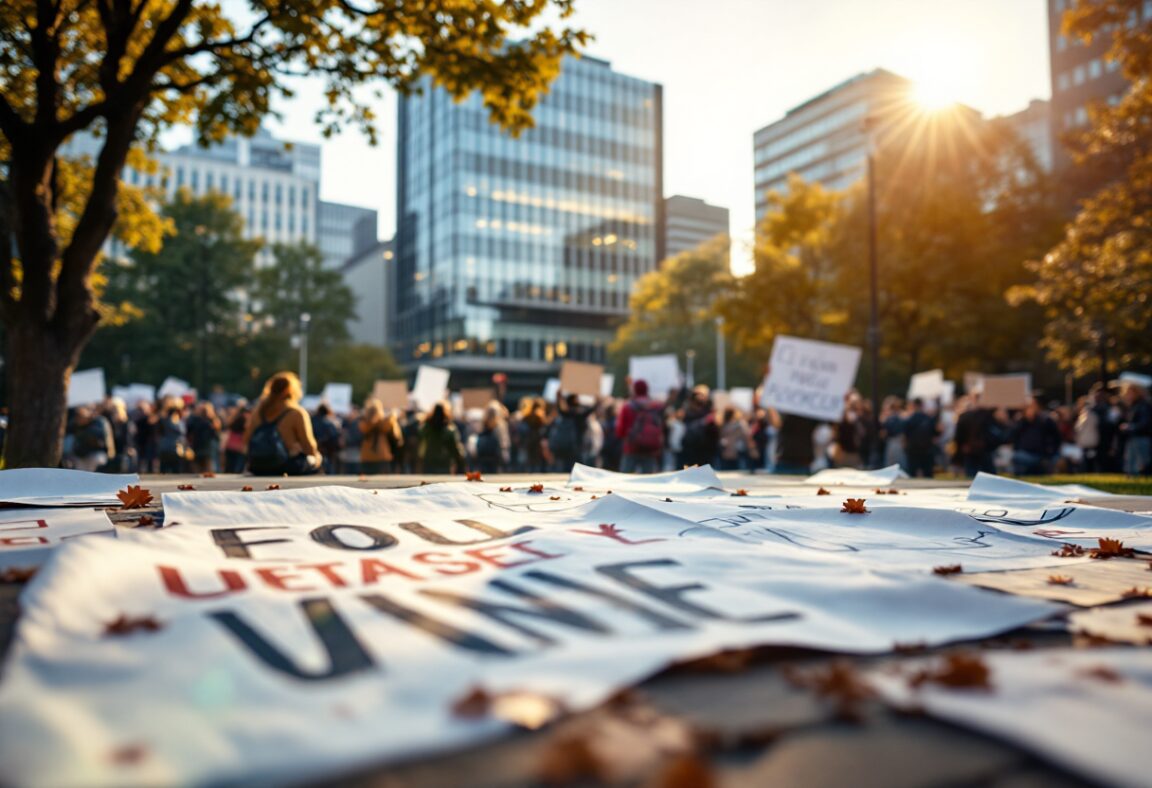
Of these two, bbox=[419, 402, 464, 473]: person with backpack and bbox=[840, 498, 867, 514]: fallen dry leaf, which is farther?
bbox=[419, 402, 464, 473]: person with backpack

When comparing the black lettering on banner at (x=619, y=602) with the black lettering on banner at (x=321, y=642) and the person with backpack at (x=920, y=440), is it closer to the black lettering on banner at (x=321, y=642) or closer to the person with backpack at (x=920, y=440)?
the black lettering on banner at (x=321, y=642)

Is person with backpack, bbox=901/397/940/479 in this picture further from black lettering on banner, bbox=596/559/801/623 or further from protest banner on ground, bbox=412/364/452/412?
black lettering on banner, bbox=596/559/801/623

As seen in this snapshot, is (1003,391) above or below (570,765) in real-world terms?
above

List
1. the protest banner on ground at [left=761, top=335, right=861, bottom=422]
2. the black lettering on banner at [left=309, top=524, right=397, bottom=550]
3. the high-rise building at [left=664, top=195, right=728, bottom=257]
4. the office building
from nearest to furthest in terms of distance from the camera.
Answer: the black lettering on banner at [left=309, top=524, right=397, bottom=550] → the protest banner on ground at [left=761, top=335, right=861, bottom=422] → the office building → the high-rise building at [left=664, top=195, right=728, bottom=257]

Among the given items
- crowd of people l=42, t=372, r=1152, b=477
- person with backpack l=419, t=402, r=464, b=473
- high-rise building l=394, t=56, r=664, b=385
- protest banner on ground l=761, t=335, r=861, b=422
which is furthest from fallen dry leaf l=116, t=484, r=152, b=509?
high-rise building l=394, t=56, r=664, b=385

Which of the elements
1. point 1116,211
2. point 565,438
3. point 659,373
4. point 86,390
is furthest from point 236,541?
point 1116,211

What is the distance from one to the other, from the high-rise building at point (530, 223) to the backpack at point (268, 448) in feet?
206

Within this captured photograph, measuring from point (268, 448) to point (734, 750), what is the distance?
25.1 feet

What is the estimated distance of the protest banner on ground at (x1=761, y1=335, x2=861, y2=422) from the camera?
41.3 feet

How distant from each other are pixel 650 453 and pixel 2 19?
10.0 m

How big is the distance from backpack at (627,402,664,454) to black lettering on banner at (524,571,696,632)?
875 cm

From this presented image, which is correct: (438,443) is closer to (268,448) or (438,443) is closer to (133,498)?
(268,448)

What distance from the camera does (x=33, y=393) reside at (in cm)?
852

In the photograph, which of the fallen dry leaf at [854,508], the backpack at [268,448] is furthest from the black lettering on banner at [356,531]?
the backpack at [268,448]
